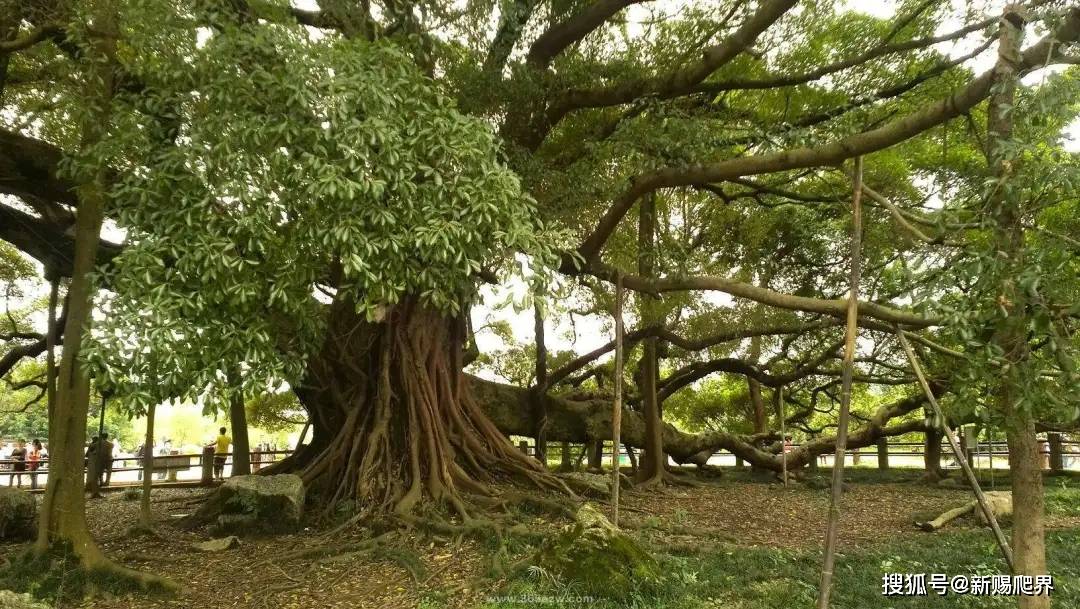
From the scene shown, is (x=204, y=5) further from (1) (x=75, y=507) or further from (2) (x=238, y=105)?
(1) (x=75, y=507)

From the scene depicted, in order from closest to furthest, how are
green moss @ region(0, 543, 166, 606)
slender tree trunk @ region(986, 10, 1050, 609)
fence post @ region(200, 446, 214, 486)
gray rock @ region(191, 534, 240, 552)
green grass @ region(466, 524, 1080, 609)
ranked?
slender tree trunk @ region(986, 10, 1050, 609) < green grass @ region(466, 524, 1080, 609) < green moss @ region(0, 543, 166, 606) < gray rock @ region(191, 534, 240, 552) < fence post @ region(200, 446, 214, 486)

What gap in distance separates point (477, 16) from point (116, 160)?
3454 mm

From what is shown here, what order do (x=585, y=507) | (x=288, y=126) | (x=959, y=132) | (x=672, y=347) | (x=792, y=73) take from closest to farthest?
1. (x=288, y=126)
2. (x=585, y=507)
3. (x=792, y=73)
4. (x=959, y=132)
5. (x=672, y=347)

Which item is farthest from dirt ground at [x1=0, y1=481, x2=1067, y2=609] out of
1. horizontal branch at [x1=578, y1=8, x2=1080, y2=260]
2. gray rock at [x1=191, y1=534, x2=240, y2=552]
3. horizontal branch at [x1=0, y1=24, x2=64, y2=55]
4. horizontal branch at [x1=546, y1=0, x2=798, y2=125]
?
horizontal branch at [x1=546, y1=0, x2=798, y2=125]

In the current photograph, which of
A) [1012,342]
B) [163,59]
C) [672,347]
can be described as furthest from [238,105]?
[672,347]

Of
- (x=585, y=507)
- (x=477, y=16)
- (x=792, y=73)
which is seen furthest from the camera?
(x=792, y=73)

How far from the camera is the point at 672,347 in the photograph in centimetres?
1184

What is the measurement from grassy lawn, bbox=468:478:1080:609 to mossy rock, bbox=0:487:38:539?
15.0 ft

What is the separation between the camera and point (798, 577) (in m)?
4.72

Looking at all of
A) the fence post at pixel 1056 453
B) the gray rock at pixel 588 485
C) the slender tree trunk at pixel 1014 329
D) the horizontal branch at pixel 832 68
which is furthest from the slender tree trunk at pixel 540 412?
the fence post at pixel 1056 453

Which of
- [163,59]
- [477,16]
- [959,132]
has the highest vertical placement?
[477,16]

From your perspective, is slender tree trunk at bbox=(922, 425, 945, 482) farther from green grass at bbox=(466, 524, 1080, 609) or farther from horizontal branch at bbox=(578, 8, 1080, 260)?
horizontal branch at bbox=(578, 8, 1080, 260)

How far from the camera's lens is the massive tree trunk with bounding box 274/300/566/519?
Result: 22.1 feet

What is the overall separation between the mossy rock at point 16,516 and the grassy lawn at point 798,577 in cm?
458
